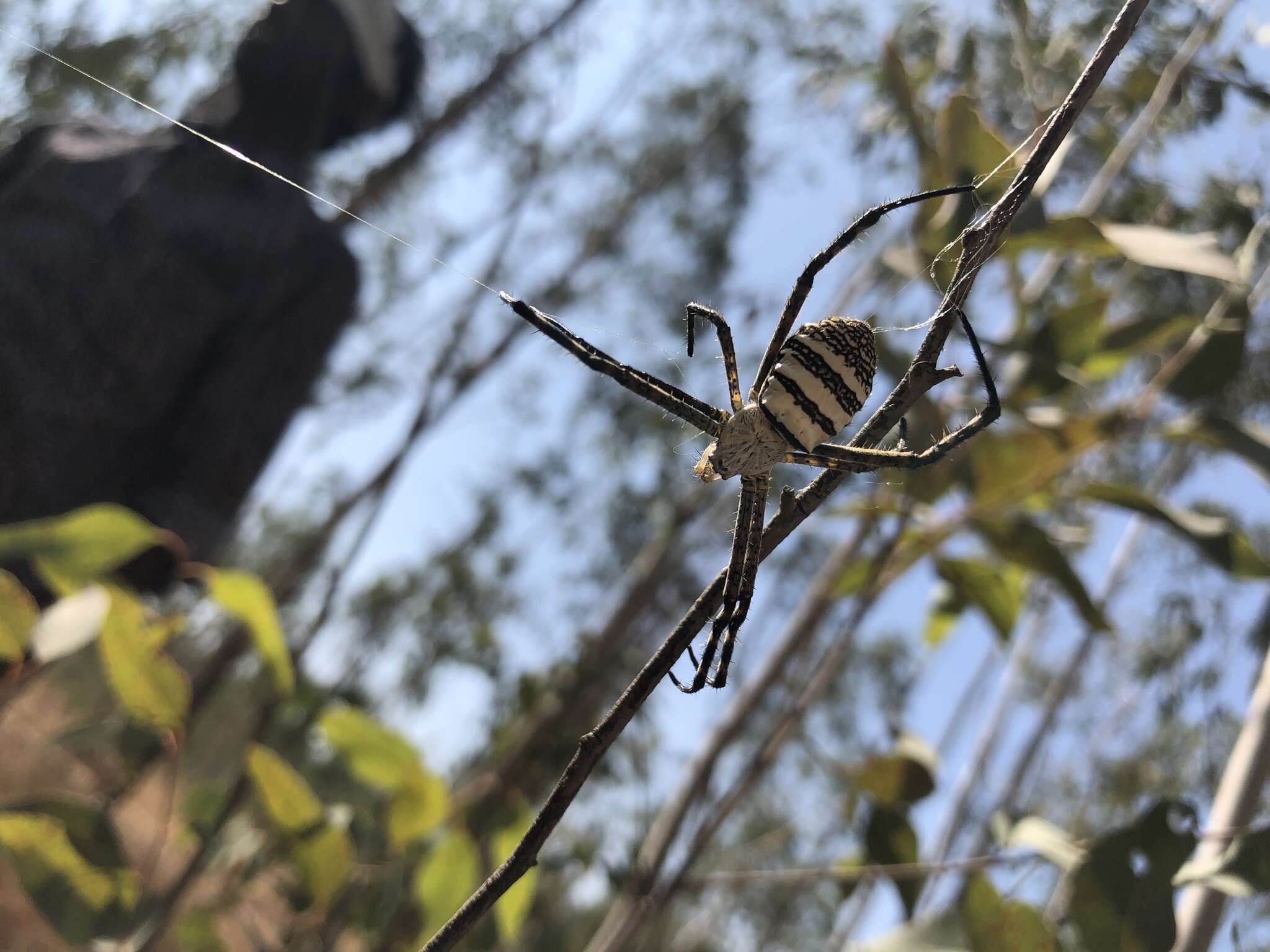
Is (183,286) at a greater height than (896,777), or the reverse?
(183,286)

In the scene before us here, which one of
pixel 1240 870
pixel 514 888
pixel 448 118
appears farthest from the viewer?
pixel 448 118

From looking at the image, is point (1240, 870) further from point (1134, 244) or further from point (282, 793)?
point (282, 793)

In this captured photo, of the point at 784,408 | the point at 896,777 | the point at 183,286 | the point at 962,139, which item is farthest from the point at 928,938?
the point at 183,286

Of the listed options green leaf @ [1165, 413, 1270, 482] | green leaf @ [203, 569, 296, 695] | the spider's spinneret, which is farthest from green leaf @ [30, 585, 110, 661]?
green leaf @ [1165, 413, 1270, 482]

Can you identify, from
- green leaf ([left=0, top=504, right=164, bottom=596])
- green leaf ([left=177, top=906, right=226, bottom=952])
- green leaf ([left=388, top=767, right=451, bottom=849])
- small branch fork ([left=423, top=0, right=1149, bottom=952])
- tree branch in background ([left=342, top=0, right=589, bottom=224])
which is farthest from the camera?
tree branch in background ([left=342, top=0, right=589, bottom=224])

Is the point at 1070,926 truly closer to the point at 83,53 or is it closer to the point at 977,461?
the point at 977,461

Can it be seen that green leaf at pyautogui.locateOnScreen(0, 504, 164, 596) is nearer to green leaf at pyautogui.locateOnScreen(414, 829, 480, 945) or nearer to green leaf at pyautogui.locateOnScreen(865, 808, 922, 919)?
green leaf at pyautogui.locateOnScreen(414, 829, 480, 945)
